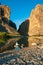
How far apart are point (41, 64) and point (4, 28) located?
559ft

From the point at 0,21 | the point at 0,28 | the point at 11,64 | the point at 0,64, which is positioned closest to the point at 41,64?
the point at 11,64

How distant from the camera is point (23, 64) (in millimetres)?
14789

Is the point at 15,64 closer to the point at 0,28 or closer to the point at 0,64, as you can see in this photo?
the point at 0,64

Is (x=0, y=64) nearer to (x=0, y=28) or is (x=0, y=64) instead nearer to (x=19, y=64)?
(x=19, y=64)

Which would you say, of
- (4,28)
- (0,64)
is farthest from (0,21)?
(0,64)

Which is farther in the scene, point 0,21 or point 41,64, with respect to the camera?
point 0,21

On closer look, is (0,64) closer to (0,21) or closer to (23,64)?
(23,64)

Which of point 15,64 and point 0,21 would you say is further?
point 0,21

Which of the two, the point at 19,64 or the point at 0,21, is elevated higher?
the point at 0,21

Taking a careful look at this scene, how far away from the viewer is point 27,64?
1482 cm

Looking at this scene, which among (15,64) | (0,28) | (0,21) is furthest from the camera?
(0,21)

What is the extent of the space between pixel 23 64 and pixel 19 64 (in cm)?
34

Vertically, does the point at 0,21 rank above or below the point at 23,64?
above

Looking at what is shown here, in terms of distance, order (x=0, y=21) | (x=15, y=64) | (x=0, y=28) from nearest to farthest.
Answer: (x=15, y=64), (x=0, y=28), (x=0, y=21)
